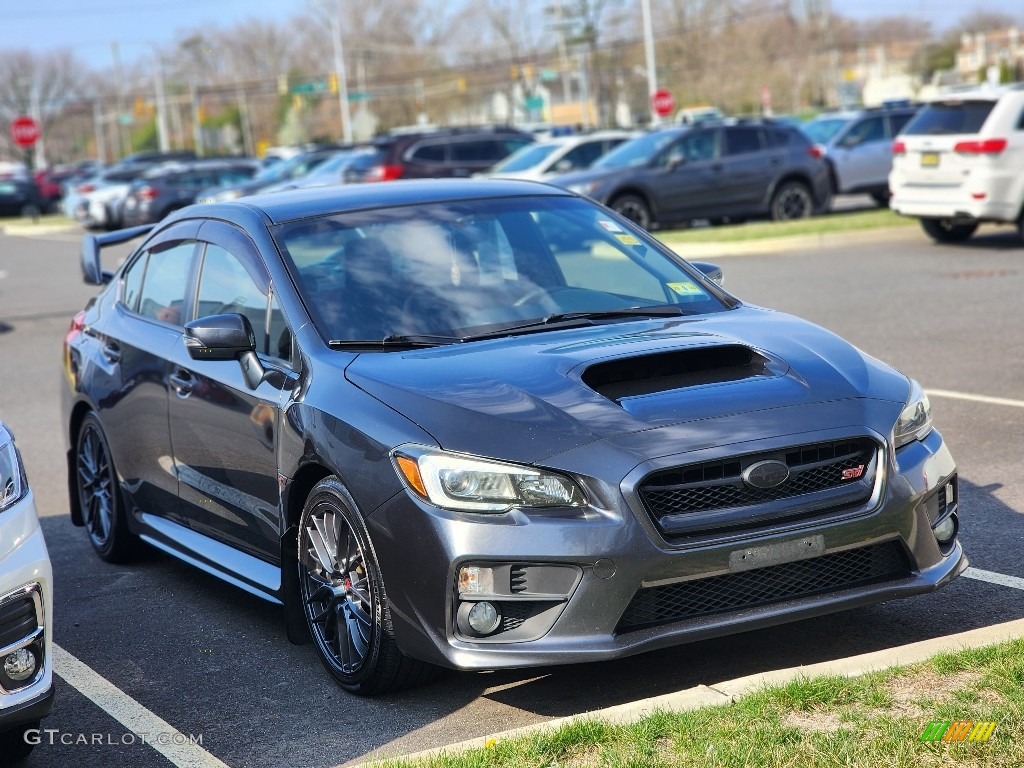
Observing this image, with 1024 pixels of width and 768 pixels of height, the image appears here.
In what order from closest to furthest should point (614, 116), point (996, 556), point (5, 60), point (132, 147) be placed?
point (996, 556)
point (614, 116)
point (5, 60)
point (132, 147)

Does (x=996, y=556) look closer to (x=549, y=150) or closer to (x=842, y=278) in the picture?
(x=842, y=278)

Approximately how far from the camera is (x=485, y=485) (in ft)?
13.8

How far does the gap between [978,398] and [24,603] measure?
650 cm

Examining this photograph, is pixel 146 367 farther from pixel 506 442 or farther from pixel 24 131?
pixel 24 131

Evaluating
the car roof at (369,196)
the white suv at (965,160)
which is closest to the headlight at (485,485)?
the car roof at (369,196)

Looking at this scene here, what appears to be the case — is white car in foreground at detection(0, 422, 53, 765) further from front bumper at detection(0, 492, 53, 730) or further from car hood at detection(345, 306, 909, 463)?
car hood at detection(345, 306, 909, 463)

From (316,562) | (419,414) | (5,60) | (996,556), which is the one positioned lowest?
(996,556)

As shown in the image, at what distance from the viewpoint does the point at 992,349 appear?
10.5m

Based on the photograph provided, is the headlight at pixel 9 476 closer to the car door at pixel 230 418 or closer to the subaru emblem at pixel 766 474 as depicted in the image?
the car door at pixel 230 418

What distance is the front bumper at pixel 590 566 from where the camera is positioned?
4105 millimetres

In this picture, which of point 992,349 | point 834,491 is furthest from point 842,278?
point 834,491

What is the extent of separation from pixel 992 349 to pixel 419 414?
722cm

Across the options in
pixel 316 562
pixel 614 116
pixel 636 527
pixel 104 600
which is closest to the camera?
pixel 636 527

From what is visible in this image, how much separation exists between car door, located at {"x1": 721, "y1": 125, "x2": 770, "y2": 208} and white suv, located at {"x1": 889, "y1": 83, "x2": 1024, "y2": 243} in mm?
5419
